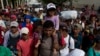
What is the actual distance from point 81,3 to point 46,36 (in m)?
54.9

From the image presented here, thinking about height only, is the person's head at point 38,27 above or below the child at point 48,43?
below

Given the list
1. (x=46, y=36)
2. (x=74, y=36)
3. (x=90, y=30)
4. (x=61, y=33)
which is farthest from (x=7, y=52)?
(x=90, y=30)

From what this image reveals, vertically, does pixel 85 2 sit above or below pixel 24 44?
below

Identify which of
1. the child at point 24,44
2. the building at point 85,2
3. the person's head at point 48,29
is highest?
the person's head at point 48,29

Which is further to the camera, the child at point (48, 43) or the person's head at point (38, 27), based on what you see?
the person's head at point (38, 27)

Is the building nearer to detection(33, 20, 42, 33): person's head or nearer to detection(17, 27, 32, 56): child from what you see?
detection(33, 20, 42, 33): person's head

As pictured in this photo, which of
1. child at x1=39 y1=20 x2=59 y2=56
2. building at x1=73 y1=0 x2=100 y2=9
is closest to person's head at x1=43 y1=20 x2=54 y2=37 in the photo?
child at x1=39 y1=20 x2=59 y2=56

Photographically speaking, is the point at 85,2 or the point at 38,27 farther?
the point at 85,2

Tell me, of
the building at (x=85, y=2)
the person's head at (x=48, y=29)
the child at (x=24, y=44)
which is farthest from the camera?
the building at (x=85, y=2)

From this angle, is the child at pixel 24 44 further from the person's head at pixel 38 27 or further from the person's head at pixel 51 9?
the person's head at pixel 51 9

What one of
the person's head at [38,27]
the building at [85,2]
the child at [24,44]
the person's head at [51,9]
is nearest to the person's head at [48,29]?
the child at [24,44]

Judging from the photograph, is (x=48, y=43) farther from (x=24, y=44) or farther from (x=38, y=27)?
(x=38, y=27)

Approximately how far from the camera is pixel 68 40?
29.5 feet

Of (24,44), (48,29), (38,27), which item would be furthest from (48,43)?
(38,27)
